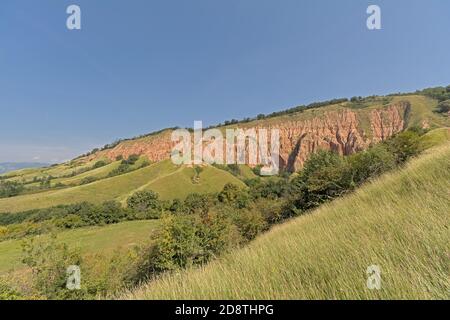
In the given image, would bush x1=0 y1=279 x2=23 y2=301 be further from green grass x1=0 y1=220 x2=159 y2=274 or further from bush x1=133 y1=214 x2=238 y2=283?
green grass x1=0 y1=220 x2=159 y2=274

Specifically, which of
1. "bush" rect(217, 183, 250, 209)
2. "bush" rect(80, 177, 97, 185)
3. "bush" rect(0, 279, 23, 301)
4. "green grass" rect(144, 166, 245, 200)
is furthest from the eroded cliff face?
"bush" rect(80, 177, 97, 185)

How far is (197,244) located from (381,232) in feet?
38.3

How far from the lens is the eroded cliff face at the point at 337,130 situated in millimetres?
93062

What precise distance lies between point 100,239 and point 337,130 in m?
101

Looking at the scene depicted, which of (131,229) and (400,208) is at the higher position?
(400,208)

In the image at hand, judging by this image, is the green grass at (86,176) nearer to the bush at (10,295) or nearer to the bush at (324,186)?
the bush at (324,186)

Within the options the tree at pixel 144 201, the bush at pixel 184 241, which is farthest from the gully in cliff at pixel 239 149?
the bush at pixel 184 241

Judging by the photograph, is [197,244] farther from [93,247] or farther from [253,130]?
[253,130]

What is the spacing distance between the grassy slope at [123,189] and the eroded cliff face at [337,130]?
38680 millimetres

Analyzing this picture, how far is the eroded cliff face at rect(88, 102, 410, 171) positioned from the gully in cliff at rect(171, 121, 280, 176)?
195 inches

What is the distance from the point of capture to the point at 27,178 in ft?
427

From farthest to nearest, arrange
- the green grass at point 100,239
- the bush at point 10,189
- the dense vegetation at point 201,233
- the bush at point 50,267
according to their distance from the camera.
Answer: the bush at point 10,189 → the green grass at point 100,239 → the dense vegetation at point 201,233 → the bush at point 50,267

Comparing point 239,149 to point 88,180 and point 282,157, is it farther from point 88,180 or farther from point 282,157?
point 88,180

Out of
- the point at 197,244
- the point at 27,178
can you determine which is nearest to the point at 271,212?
the point at 197,244
